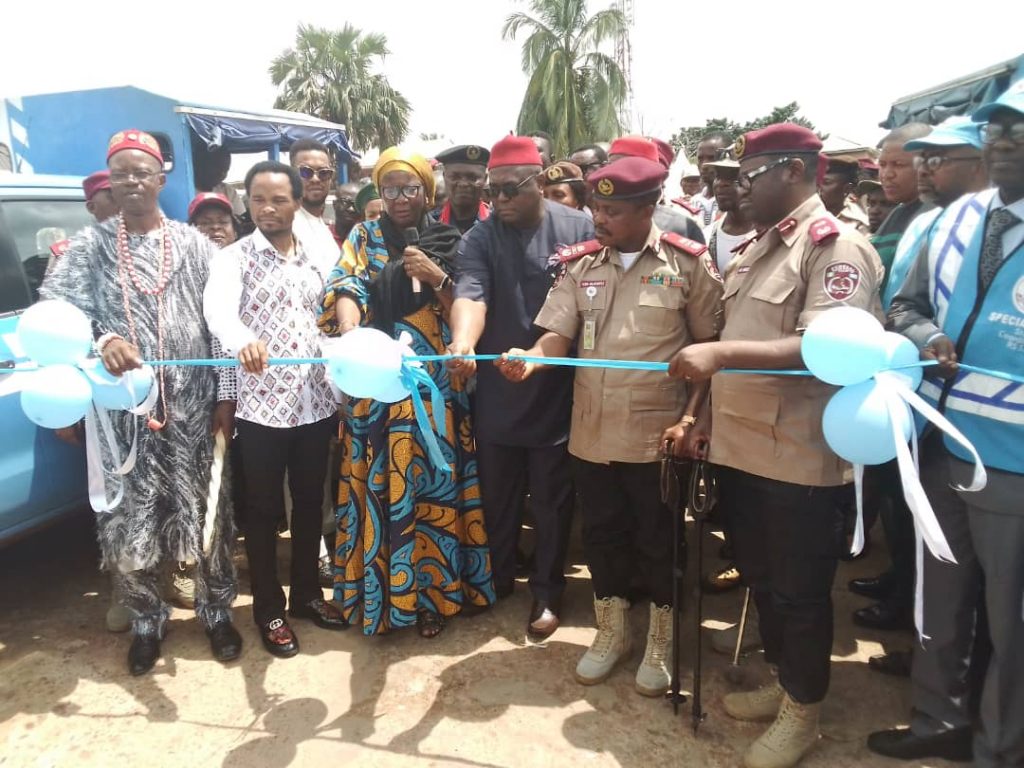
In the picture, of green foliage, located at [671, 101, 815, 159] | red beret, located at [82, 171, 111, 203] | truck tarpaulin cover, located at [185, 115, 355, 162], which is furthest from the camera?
→ green foliage, located at [671, 101, 815, 159]

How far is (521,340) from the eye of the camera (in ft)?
9.76

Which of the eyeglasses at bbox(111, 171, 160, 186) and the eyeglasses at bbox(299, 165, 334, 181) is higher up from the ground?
the eyeglasses at bbox(299, 165, 334, 181)

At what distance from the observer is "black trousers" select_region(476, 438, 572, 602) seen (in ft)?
10.2

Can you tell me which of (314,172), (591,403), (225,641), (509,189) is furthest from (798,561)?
(314,172)

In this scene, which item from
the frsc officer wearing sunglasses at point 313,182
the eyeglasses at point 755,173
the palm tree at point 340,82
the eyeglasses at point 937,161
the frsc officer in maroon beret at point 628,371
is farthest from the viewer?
the palm tree at point 340,82

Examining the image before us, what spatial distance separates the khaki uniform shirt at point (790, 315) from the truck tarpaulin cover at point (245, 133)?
7.66m

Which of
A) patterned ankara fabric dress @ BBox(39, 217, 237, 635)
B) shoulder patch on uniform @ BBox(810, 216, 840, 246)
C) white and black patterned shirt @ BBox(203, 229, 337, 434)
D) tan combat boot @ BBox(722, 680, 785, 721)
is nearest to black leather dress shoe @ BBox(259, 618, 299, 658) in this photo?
patterned ankara fabric dress @ BBox(39, 217, 237, 635)

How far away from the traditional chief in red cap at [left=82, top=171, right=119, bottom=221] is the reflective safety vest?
12.0 feet

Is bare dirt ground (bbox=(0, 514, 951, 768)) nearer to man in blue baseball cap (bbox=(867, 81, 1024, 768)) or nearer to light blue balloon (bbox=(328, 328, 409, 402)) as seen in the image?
man in blue baseball cap (bbox=(867, 81, 1024, 768))

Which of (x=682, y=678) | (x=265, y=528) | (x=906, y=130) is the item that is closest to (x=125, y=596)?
(x=265, y=528)

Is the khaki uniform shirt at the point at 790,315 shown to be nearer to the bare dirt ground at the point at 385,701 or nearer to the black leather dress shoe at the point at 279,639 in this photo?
the bare dirt ground at the point at 385,701

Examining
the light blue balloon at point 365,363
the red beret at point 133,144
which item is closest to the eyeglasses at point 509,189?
the light blue balloon at point 365,363

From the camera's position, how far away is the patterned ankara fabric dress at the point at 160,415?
9.20ft

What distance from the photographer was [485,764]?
2.35 m
